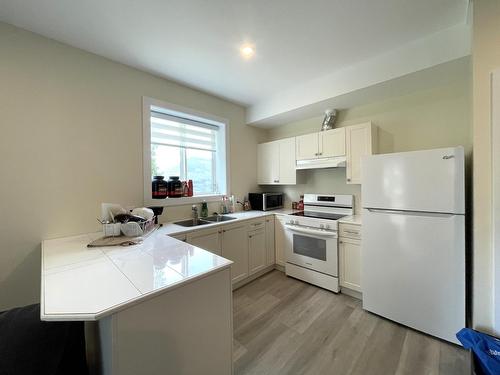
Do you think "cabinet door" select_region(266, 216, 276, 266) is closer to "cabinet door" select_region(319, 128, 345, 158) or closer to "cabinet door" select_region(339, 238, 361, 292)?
"cabinet door" select_region(339, 238, 361, 292)

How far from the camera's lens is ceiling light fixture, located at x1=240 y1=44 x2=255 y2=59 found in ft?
6.19

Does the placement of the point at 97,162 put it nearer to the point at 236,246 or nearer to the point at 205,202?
the point at 205,202

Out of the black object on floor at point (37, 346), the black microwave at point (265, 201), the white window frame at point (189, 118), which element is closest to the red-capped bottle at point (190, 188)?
the white window frame at point (189, 118)

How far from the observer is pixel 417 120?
7.70 feet

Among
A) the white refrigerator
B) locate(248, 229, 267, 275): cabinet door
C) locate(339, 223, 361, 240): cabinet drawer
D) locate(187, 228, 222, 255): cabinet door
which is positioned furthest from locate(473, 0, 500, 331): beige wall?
locate(187, 228, 222, 255): cabinet door

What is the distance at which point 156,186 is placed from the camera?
7.95 feet

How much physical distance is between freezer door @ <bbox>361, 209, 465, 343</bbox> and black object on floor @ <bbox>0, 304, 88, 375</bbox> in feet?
7.54

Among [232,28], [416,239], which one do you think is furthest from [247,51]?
[416,239]

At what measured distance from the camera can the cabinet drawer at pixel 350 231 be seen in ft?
7.34

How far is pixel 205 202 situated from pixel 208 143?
0.96 meters

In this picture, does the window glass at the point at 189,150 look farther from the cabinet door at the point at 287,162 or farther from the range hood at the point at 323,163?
the range hood at the point at 323,163

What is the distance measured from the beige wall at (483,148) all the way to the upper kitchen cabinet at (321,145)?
1259 mm

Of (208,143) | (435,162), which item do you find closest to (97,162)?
(208,143)

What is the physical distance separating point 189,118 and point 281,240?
2.22 metres
